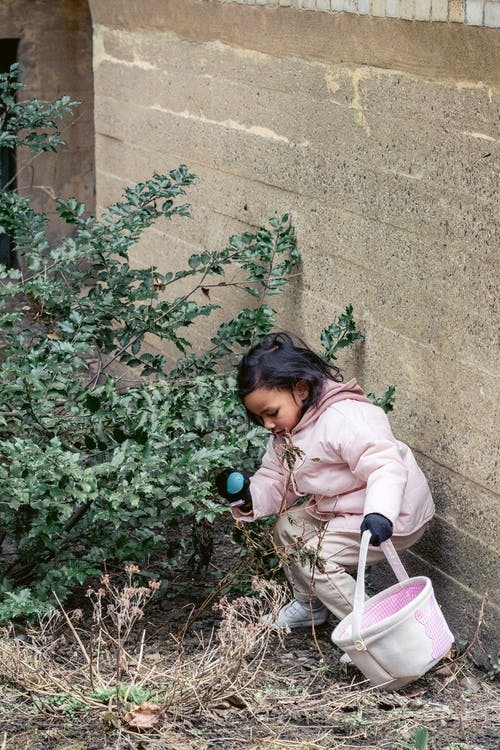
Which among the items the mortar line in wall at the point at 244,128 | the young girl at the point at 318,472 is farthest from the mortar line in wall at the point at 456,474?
the mortar line in wall at the point at 244,128

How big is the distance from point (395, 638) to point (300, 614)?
77 centimetres

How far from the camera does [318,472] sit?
379 cm

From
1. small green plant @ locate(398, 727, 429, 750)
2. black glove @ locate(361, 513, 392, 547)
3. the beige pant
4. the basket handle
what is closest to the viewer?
small green plant @ locate(398, 727, 429, 750)

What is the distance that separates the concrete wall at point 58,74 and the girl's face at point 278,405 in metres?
5.07

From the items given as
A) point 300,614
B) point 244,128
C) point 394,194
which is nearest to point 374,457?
point 300,614

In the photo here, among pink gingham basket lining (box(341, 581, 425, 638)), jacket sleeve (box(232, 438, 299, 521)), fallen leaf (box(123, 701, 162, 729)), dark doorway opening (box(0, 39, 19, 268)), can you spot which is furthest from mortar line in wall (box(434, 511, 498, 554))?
dark doorway opening (box(0, 39, 19, 268))

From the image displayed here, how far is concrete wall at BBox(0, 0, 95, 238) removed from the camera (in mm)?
8664

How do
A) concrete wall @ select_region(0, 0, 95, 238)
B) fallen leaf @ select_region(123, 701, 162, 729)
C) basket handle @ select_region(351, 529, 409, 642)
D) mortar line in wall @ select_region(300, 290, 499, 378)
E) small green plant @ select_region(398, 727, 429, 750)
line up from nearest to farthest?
Result: small green plant @ select_region(398, 727, 429, 750) → fallen leaf @ select_region(123, 701, 162, 729) → basket handle @ select_region(351, 529, 409, 642) → mortar line in wall @ select_region(300, 290, 499, 378) → concrete wall @ select_region(0, 0, 95, 238)

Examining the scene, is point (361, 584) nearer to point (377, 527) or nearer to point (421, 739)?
point (377, 527)

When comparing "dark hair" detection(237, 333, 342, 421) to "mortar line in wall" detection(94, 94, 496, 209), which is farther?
"mortar line in wall" detection(94, 94, 496, 209)

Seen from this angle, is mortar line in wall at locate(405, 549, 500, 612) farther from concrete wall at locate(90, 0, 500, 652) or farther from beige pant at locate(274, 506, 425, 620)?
beige pant at locate(274, 506, 425, 620)

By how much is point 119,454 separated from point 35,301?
149 centimetres

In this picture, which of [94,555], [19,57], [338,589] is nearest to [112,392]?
[94,555]

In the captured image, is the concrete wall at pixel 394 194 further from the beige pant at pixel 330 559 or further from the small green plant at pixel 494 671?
the beige pant at pixel 330 559
